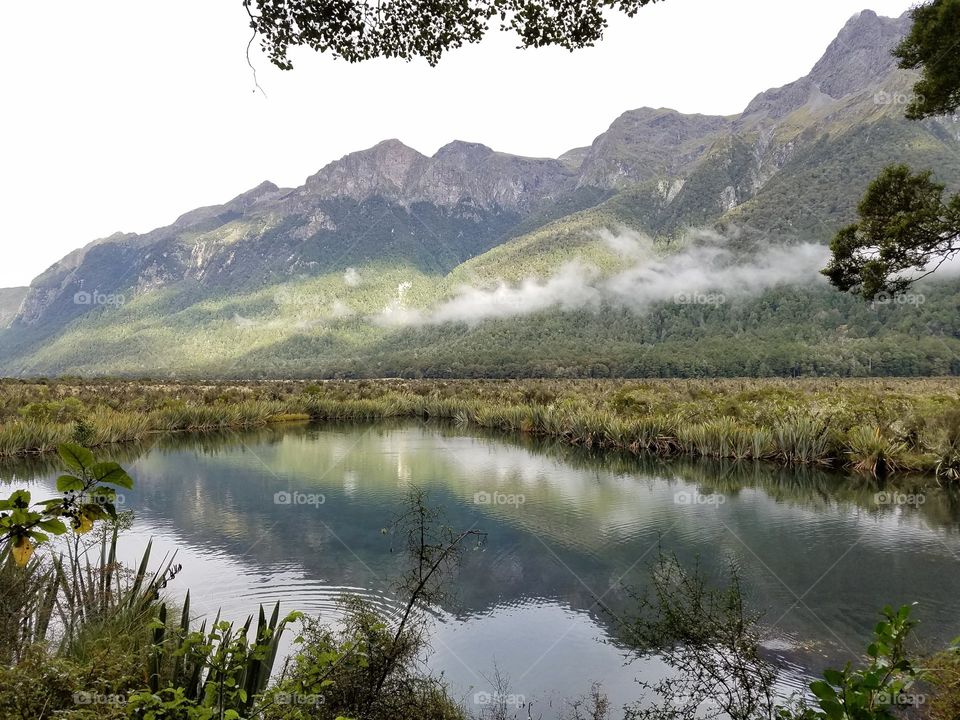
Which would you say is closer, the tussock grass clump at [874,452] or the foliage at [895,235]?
the foliage at [895,235]

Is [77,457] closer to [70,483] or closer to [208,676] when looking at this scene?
[70,483]

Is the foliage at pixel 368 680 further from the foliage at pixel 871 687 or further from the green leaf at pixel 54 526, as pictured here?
the foliage at pixel 871 687

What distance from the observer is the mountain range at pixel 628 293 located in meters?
81.7

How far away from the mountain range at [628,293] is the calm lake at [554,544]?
2323 inches

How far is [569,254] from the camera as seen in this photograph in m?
119

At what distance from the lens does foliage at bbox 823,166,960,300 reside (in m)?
9.35

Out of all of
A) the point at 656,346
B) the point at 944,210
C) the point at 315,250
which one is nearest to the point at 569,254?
the point at 656,346

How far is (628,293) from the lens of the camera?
112750mm

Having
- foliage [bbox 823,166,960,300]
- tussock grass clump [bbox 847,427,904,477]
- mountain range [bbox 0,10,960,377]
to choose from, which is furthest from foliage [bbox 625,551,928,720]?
mountain range [bbox 0,10,960,377]

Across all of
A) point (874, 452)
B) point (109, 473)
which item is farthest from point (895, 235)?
point (109, 473)

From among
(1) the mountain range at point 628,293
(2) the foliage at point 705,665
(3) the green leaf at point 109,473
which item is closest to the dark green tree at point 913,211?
(2) the foliage at point 705,665

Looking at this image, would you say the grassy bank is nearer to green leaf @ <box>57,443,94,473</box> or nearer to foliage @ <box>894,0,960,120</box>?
foliage @ <box>894,0,960,120</box>

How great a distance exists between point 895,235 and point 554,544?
7.62 meters

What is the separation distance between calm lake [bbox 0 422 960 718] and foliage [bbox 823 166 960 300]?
14.2 ft
